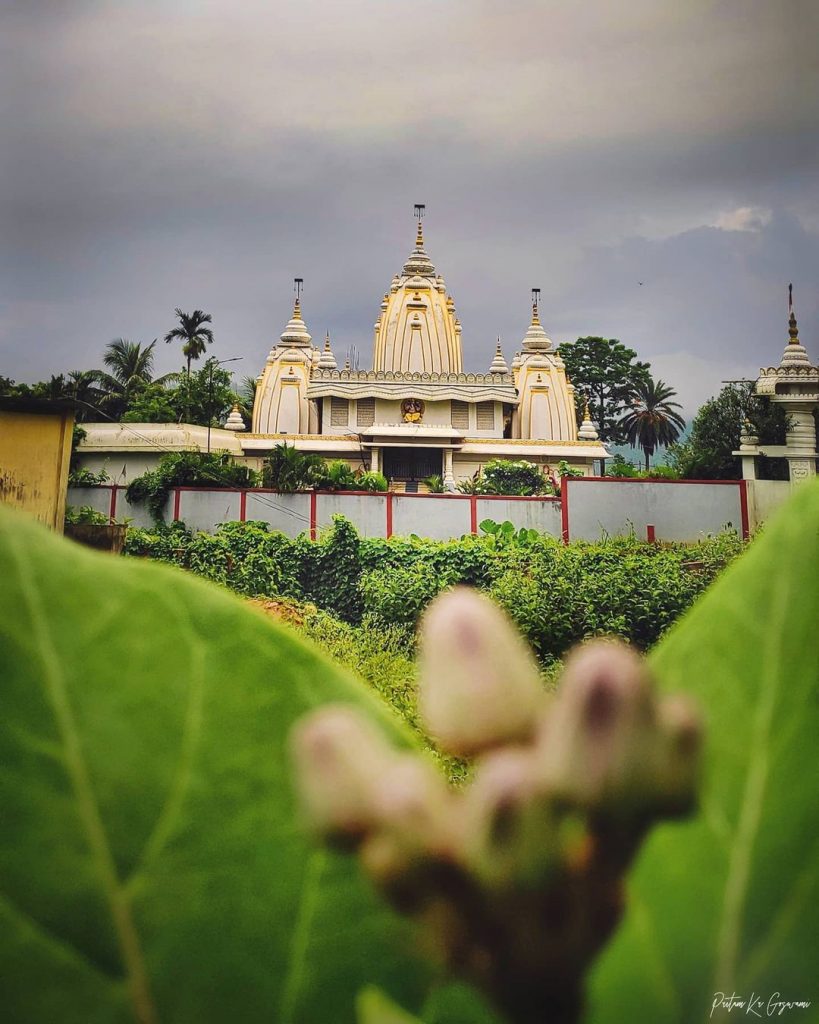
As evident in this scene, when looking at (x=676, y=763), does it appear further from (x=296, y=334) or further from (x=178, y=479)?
(x=296, y=334)

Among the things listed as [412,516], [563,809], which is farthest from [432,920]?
[412,516]

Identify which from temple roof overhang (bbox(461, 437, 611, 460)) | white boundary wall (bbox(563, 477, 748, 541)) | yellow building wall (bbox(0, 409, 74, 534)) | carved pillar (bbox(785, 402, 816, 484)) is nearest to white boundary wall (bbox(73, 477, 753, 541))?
white boundary wall (bbox(563, 477, 748, 541))

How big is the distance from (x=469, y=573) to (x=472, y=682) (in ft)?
9.57

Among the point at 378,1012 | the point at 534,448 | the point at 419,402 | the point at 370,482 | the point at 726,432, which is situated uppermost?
the point at 419,402

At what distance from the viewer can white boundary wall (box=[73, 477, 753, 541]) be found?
3.07 meters

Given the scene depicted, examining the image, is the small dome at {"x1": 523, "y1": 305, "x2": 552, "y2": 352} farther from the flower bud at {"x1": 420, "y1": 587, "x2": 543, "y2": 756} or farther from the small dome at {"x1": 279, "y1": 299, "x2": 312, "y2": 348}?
the flower bud at {"x1": 420, "y1": 587, "x2": 543, "y2": 756}

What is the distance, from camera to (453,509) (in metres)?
3.40

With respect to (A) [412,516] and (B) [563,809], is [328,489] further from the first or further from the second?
(B) [563,809]

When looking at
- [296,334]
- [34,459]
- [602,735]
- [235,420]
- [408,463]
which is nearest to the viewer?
[602,735]

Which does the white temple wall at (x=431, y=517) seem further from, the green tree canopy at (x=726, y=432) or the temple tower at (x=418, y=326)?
the temple tower at (x=418, y=326)

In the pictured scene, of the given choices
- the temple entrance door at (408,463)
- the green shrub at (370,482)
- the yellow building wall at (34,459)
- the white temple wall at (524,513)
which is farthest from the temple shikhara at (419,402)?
the yellow building wall at (34,459)

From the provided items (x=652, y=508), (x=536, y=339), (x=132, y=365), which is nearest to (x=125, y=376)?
(x=132, y=365)

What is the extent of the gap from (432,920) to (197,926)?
0.04m

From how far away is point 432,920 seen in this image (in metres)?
0.09
